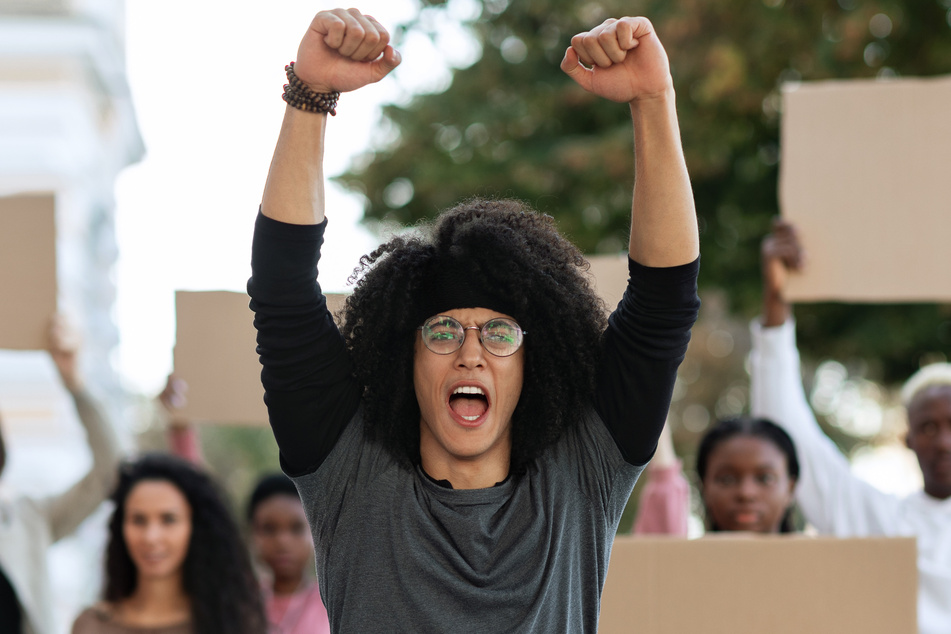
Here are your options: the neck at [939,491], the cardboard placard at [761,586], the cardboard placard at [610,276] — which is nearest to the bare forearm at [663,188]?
the cardboard placard at [761,586]

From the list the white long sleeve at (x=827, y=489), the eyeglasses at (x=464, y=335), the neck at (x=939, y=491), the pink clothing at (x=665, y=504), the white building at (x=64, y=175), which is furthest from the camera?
the white building at (x=64, y=175)

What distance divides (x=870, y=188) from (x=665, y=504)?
3.87 ft

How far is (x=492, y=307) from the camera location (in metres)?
2.02

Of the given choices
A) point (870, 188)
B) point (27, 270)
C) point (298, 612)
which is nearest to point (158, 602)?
point (298, 612)

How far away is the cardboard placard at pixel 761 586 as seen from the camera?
2.64m

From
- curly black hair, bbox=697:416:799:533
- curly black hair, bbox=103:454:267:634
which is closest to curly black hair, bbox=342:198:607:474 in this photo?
curly black hair, bbox=697:416:799:533

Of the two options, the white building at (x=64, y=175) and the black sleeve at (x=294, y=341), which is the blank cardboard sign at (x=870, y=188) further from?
the white building at (x=64, y=175)

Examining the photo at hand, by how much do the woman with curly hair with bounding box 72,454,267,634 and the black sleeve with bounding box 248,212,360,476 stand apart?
1601mm

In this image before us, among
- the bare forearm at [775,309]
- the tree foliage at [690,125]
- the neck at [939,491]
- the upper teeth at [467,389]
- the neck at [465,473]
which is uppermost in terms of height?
the tree foliage at [690,125]

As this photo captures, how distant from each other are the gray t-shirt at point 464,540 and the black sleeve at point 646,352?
0.16ft

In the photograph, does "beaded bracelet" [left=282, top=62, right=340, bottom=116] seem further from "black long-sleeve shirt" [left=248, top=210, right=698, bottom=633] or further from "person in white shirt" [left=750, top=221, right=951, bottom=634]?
"person in white shirt" [left=750, top=221, right=951, bottom=634]

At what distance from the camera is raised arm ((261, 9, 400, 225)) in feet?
5.74

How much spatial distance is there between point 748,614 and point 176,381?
201 centimetres

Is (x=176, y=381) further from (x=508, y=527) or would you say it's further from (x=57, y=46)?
(x=57, y=46)
